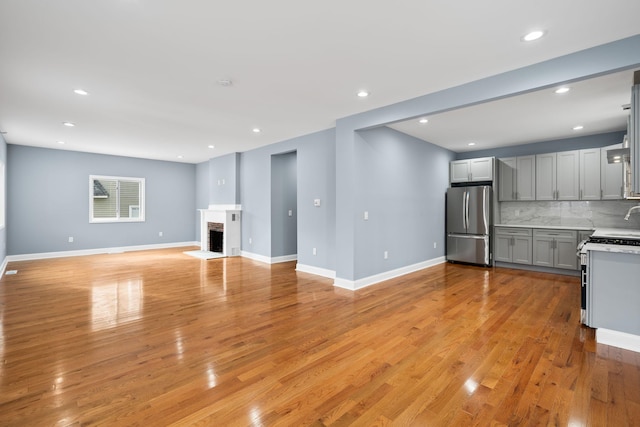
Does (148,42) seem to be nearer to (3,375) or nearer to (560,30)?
(3,375)

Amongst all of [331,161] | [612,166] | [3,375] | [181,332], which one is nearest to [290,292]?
[181,332]

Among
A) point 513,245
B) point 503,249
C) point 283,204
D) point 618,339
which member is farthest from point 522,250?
point 283,204

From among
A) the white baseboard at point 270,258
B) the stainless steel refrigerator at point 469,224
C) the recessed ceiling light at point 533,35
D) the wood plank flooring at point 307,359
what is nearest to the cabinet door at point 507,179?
the stainless steel refrigerator at point 469,224

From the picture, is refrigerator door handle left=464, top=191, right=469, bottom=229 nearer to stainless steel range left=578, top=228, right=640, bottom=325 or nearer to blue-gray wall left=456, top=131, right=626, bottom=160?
blue-gray wall left=456, top=131, right=626, bottom=160

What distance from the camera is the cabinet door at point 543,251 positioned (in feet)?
18.6

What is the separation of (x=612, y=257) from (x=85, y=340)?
504 centimetres

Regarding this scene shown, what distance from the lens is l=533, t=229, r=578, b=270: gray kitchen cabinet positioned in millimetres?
5438

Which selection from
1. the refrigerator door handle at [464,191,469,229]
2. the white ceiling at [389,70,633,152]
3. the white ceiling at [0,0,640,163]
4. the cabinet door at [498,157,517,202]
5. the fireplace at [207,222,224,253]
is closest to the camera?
the white ceiling at [0,0,640,163]

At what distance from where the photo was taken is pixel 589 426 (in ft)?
5.73

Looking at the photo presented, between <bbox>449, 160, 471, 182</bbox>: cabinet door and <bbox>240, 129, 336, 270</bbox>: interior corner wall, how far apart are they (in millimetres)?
3193

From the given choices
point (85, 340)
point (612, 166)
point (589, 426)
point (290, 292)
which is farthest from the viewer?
point (612, 166)

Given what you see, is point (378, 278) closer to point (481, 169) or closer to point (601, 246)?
point (601, 246)

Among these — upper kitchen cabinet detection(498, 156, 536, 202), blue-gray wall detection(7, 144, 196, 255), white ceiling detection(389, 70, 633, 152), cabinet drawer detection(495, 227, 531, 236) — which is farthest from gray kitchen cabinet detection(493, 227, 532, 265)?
blue-gray wall detection(7, 144, 196, 255)

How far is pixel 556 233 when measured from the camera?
18.4ft
